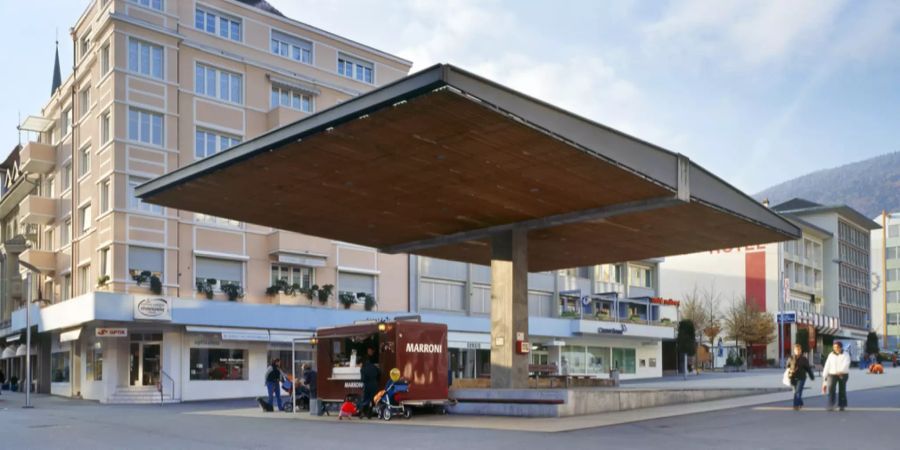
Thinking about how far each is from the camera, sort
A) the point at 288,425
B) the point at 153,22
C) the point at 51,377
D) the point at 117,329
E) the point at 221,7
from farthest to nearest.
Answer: the point at 51,377
the point at 221,7
the point at 153,22
the point at 117,329
the point at 288,425

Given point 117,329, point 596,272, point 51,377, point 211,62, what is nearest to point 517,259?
point 117,329

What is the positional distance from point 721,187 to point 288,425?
12.5 meters

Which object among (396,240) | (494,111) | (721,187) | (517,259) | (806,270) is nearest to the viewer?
Answer: (494,111)

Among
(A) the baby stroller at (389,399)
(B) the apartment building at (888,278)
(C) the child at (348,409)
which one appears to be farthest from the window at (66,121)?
(B) the apartment building at (888,278)

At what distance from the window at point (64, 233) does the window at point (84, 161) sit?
3445 millimetres

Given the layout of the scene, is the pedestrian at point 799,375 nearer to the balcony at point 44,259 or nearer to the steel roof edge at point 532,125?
the steel roof edge at point 532,125

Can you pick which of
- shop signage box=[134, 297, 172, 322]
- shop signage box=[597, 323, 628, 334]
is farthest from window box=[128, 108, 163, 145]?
shop signage box=[597, 323, 628, 334]

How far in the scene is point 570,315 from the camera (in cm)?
6009

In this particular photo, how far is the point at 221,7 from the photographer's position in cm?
4456

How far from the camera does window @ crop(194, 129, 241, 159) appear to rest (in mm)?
43188

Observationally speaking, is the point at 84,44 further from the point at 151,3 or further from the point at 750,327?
the point at 750,327

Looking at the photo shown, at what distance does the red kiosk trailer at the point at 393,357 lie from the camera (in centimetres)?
2239

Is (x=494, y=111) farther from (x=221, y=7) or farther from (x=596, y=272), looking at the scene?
(x=596, y=272)

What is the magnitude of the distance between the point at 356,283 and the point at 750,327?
149 feet
